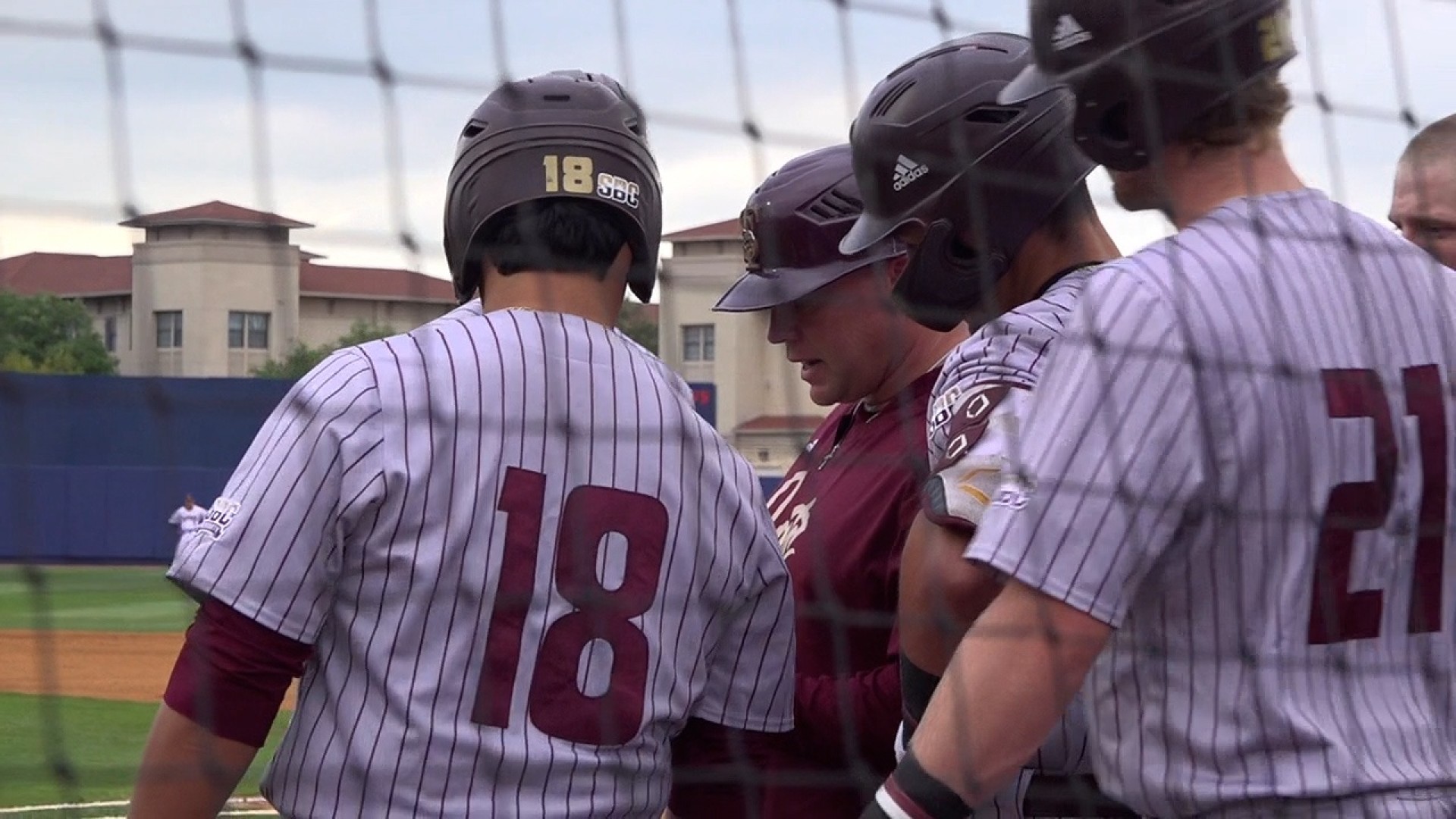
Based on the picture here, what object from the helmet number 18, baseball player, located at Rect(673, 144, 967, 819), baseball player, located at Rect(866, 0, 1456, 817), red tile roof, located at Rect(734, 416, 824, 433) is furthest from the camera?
red tile roof, located at Rect(734, 416, 824, 433)

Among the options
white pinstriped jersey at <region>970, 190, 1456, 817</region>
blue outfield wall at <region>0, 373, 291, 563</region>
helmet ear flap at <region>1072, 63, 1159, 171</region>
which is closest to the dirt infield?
blue outfield wall at <region>0, 373, 291, 563</region>

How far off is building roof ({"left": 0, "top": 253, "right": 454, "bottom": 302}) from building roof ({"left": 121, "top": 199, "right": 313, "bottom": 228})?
6 cm

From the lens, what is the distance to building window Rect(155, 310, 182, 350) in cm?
183

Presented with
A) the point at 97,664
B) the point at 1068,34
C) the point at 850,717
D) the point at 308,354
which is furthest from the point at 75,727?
the point at 1068,34

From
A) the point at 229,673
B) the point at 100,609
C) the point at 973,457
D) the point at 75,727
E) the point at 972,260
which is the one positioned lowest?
the point at 75,727

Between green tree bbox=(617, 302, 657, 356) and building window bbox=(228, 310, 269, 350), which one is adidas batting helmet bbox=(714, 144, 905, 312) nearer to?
green tree bbox=(617, 302, 657, 356)

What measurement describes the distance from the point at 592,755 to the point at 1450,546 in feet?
3.14

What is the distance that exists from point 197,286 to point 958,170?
103cm

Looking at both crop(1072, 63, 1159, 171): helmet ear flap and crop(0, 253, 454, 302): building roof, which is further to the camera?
crop(1072, 63, 1159, 171): helmet ear flap

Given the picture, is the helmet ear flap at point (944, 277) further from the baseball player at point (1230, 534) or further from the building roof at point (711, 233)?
the baseball player at point (1230, 534)

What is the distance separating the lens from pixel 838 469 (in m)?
2.63

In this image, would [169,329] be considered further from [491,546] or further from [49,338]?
[491,546]

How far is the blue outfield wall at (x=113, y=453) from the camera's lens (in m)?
1.84

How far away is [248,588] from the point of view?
1.85 meters
